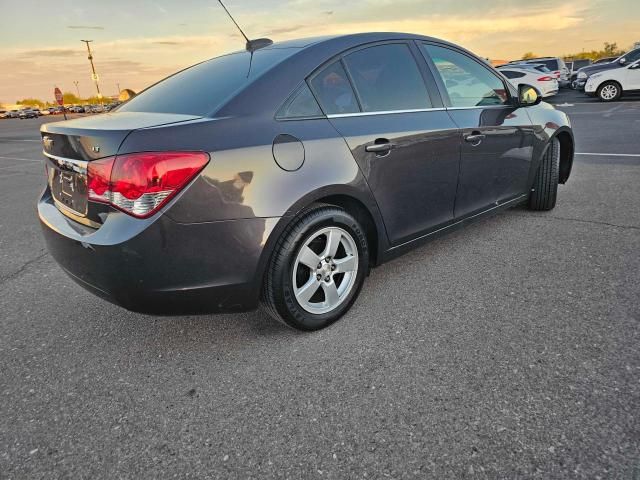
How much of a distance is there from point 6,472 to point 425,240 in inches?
101

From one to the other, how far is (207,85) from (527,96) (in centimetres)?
275

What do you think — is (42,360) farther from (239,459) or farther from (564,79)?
(564,79)

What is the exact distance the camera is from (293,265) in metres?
2.40

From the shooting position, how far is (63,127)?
2.37m

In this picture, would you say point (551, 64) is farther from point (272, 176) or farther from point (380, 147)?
point (272, 176)

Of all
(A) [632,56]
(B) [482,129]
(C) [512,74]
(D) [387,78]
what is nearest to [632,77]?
(A) [632,56]

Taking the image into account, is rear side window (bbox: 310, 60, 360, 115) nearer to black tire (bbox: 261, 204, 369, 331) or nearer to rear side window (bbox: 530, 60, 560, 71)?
black tire (bbox: 261, 204, 369, 331)

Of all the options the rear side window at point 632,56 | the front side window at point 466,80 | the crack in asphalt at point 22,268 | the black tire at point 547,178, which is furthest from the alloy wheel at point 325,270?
the rear side window at point 632,56

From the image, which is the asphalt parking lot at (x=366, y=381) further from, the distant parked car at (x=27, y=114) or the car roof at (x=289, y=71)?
the distant parked car at (x=27, y=114)

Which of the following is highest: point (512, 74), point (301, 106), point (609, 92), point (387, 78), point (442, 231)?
point (512, 74)

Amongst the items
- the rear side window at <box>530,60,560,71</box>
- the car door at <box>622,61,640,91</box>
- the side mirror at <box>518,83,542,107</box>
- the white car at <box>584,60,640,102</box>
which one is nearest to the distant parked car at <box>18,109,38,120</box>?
the rear side window at <box>530,60,560,71</box>

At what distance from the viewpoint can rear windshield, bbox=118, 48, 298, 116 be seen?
2383mm

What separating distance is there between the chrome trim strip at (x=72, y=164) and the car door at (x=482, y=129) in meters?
2.30

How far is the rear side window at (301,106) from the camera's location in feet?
7.64
